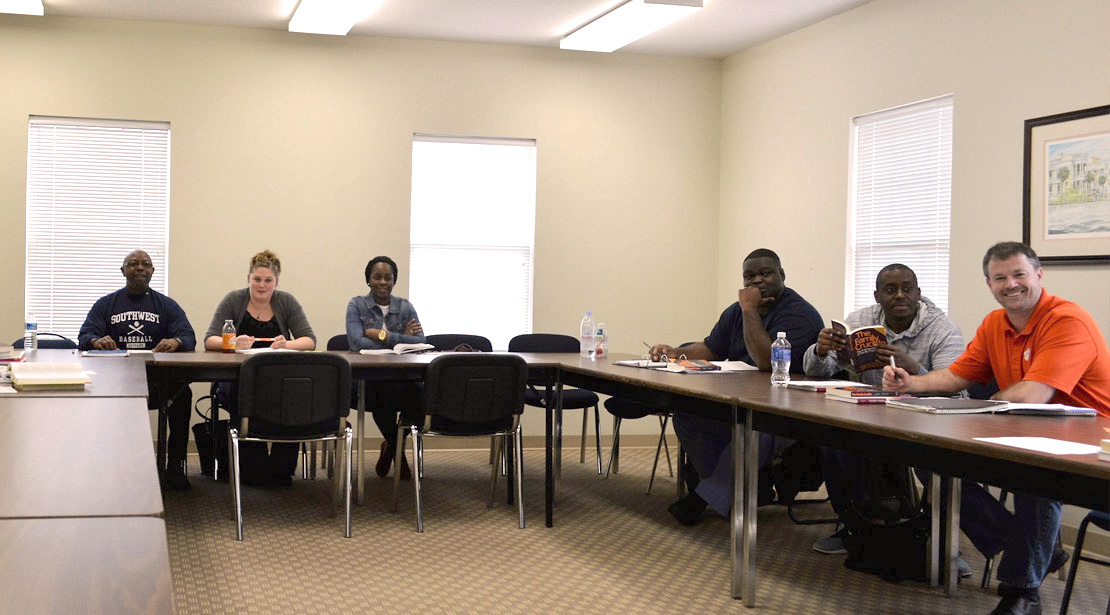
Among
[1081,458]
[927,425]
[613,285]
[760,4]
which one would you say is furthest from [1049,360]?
[613,285]

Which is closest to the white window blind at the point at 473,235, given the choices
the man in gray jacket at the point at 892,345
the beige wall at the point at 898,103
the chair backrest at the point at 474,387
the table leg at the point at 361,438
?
the beige wall at the point at 898,103

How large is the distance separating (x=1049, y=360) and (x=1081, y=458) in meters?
1.14

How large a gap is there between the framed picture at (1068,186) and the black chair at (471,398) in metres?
2.45

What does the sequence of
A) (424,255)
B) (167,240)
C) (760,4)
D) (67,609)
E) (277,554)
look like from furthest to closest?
(424,255) → (167,240) → (760,4) → (277,554) → (67,609)

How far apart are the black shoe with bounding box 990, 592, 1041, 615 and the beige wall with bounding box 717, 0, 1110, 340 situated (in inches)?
65.5

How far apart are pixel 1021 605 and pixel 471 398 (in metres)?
2.38

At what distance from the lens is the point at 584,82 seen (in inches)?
284

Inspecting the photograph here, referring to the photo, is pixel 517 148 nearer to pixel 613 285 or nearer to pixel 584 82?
pixel 584 82

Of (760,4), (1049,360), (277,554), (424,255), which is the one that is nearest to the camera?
(1049,360)

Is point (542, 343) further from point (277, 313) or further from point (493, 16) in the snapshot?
point (493, 16)

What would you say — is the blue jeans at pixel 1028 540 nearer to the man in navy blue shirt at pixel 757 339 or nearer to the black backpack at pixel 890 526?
the black backpack at pixel 890 526

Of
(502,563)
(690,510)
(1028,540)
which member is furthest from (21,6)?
(1028,540)

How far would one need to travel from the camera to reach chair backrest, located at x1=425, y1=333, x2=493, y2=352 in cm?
615

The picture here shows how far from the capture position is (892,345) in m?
3.96
